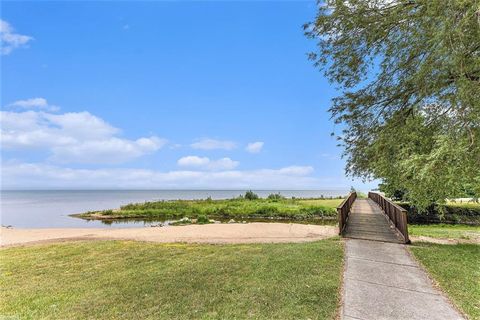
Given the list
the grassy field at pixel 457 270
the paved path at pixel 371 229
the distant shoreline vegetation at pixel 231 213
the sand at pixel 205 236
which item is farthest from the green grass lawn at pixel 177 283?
the distant shoreline vegetation at pixel 231 213

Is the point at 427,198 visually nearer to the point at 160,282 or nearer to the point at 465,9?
the point at 465,9

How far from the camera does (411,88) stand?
6148 mm

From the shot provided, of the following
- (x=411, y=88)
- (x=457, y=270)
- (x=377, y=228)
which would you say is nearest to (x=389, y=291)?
(x=457, y=270)

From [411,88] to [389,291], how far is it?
4.30m

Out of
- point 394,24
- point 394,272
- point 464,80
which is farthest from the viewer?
point 394,272

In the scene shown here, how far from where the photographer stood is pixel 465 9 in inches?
182

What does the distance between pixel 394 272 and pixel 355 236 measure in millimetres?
4524

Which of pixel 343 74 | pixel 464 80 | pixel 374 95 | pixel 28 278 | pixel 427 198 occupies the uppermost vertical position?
pixel 343 74

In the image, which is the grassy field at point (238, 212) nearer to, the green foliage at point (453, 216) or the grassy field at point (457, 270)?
the green foliage at point (453, 216)

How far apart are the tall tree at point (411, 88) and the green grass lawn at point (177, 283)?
2.71m

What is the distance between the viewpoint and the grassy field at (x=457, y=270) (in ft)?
16.0

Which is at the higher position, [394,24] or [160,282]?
[394,24]

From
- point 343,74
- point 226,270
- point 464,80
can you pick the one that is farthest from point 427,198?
point 226,270

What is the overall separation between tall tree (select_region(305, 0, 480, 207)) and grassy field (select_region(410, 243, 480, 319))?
1761mm
